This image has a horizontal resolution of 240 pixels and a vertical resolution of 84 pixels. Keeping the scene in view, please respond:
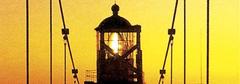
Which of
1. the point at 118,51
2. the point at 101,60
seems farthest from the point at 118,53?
the point at 101,60

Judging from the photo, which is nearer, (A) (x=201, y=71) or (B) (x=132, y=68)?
(A) (x=201, y=71)

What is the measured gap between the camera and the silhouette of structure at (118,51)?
33250 millimetres

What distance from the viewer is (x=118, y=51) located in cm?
3400

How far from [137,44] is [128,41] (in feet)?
1.17

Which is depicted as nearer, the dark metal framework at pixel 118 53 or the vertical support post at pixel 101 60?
the dark metal framework at pixel 118 53

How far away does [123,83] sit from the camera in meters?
35.2

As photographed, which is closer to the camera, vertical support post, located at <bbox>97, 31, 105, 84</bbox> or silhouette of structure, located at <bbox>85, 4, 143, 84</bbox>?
silhouette of structure, located at <bbox>85, 4, 143, 84</bbox>

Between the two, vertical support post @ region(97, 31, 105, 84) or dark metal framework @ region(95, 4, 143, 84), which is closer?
dark metal framework @ region(95, 4, 143, 84)

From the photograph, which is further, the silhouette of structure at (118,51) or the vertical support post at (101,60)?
the vertical support post at (101,60)

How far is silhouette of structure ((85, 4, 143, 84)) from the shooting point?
3325 centimetres

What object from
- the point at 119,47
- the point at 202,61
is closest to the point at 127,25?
the point at 119,47

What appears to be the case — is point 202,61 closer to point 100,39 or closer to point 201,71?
point 201,71

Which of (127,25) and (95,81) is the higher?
(127,25)

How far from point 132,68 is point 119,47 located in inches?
58.1
